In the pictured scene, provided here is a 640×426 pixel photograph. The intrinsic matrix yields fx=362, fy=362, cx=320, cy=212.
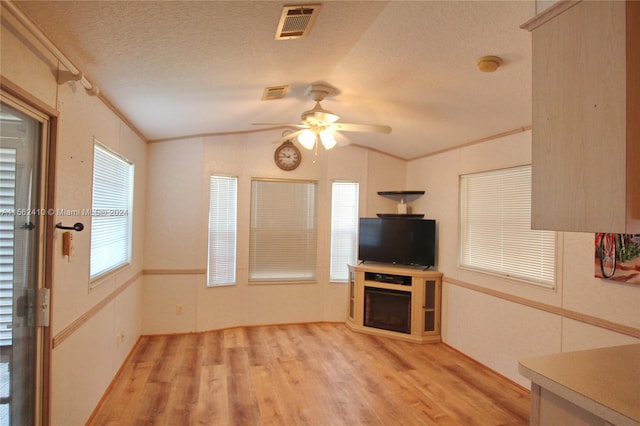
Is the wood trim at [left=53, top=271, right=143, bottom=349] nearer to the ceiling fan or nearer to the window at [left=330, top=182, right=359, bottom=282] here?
the ceiling fan

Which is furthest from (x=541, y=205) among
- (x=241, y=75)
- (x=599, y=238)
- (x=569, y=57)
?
(x=241, y=75)

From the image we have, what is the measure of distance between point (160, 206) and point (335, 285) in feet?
8.31

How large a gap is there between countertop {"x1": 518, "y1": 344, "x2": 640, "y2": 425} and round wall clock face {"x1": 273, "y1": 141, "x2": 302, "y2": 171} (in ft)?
12.8

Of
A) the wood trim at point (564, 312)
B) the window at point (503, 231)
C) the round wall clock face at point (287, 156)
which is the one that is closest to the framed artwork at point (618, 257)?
the wood trim at point (564, 312)

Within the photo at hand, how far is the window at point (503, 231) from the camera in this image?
3.27 meters

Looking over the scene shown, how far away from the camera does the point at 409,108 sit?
3416 millimetres

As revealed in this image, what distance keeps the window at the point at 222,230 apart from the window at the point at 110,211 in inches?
42.8

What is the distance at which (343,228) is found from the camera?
5.18 m

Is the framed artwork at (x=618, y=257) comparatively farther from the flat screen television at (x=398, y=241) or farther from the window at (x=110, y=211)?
the window at (x=110, y=211)

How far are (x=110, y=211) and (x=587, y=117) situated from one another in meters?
3.26

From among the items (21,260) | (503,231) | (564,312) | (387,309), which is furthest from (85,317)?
(503,231)

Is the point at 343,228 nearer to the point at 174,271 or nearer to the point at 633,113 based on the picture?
the point at 174,271

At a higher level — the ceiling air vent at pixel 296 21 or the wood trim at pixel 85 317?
the ceiling air vent at pixel 296 21

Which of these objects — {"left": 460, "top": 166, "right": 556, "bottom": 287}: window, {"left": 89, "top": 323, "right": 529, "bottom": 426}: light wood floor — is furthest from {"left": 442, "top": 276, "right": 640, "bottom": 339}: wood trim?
{"left": 89, "top": 323, "right": 529, "bottom": 426}: light wood floor
